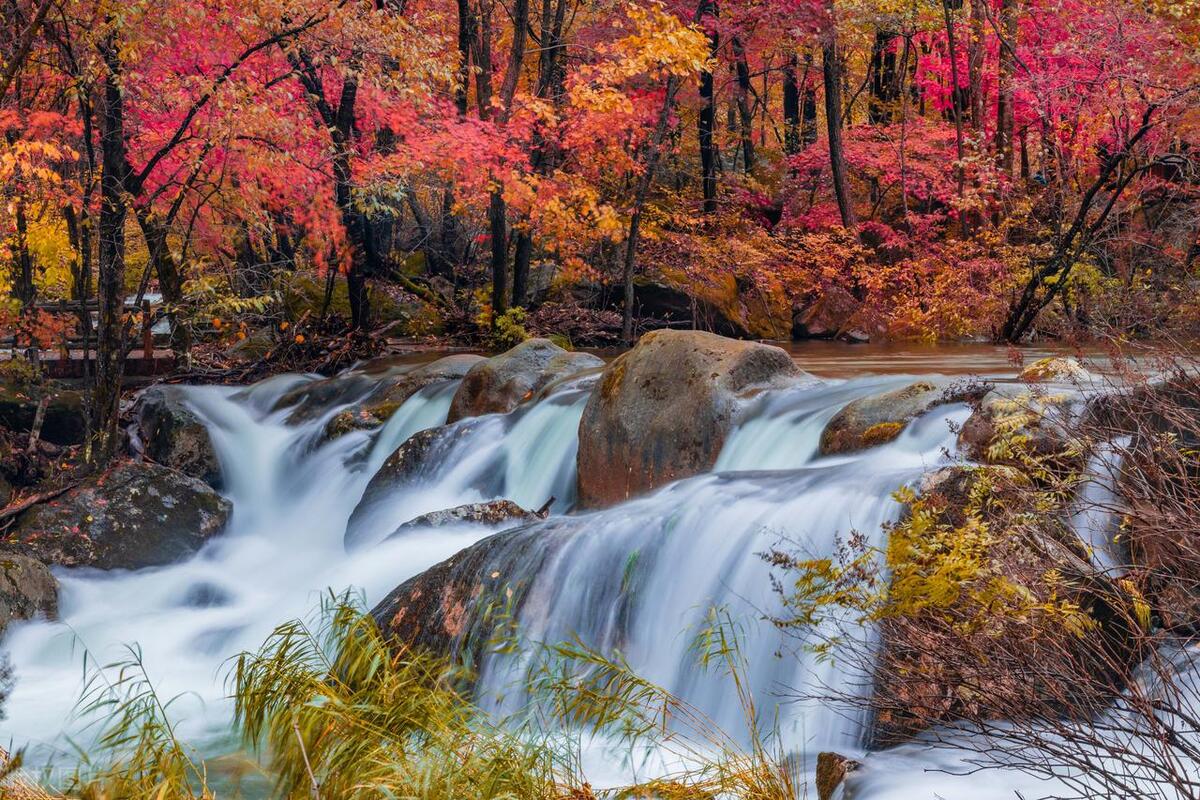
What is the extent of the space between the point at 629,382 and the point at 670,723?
389 cm

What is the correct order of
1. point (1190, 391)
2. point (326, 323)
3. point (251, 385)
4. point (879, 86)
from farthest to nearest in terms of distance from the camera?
point (879, 86), point (326, 323), point (251, 385), point (1190, 391)

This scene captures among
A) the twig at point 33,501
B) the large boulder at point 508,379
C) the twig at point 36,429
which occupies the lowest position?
the twig at point 33,501

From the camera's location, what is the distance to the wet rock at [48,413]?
11.4 metres

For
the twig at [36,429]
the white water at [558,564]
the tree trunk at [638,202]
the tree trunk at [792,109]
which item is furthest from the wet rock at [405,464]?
the tree trunk at [792,109]

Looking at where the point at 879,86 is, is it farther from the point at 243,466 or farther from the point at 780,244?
the point at 243,466

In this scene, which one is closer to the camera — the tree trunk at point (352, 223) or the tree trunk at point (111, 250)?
the tree trunk at point (111, 250)

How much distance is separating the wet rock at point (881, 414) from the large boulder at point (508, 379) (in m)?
3.93

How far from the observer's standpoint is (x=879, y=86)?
26000mm

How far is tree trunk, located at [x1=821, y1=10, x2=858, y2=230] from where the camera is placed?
60.4 feet

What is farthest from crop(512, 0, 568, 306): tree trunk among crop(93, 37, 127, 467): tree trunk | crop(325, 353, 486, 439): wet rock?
crop(93, 37, 127, 467): tree trunk

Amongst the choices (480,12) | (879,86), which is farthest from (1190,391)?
(879,86)

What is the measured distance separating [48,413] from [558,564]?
25.5 ft

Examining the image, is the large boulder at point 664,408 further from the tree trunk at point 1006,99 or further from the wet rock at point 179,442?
the tree trunk at point 1006,99

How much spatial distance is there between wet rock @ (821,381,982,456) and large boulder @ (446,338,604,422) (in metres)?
3.93
